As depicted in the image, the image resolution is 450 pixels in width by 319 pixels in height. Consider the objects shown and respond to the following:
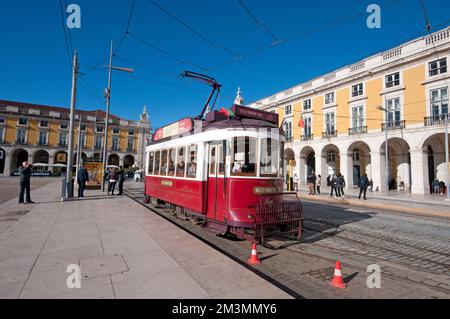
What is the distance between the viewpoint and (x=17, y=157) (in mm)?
55969

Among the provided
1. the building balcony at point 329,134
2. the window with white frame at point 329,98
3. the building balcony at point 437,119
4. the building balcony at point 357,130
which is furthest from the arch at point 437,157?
the window with white frame at point 329,98

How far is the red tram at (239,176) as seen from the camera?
19.9 ft

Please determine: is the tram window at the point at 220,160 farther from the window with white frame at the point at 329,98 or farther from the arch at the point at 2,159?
the arch at the point at 2,159

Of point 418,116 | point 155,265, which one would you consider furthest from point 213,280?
point 418,116

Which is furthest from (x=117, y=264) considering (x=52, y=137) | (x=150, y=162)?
(x=52, y=137)

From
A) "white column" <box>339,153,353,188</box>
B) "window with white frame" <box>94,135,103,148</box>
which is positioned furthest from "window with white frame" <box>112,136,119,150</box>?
"white column" <box>339,153,353,188</box>

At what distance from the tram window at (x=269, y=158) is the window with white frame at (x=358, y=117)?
23535 millimetres

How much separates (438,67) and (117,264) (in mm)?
27189

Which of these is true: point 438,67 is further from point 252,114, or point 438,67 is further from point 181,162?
point 181,162
